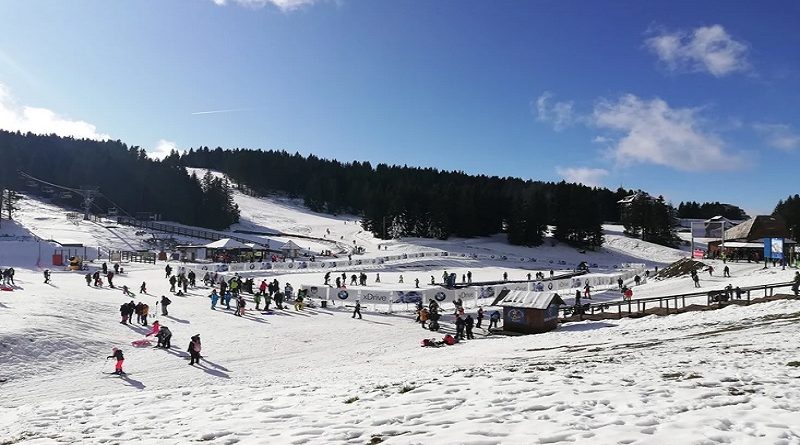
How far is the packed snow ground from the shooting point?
7.24 meters

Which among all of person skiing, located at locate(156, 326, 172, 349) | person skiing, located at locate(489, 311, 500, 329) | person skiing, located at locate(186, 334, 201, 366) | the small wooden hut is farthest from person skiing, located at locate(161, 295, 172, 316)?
the small wooden hut

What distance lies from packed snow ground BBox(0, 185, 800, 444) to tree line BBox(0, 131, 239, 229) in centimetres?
7199

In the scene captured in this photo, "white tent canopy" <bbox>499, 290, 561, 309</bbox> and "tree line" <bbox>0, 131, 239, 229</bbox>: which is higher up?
"tree line" <bbox>0, 131, 239, 229</bbox>

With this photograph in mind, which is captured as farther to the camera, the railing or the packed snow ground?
the railing

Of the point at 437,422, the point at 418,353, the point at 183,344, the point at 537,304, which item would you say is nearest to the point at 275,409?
the point at 437,422

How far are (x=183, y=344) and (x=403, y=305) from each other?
1498cm

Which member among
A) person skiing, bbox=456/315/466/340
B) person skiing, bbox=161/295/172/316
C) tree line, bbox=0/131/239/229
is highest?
tree line, bbox=0/131/239/229

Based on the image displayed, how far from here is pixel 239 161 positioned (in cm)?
16288

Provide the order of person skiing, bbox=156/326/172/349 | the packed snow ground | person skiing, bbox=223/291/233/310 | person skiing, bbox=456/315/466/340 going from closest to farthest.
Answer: the packed snow ground
person skiing, bbox=156/326/172/349
person skiing, bbox=456/315/466/340
person skiing, bbox=223/291/233/310

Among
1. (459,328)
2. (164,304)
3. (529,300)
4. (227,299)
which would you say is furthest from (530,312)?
(164,304)

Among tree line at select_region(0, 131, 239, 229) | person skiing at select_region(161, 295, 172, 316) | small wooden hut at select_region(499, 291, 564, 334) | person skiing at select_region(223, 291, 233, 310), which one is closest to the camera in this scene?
small wooden hut at select_region(499, 291, 564, 334)

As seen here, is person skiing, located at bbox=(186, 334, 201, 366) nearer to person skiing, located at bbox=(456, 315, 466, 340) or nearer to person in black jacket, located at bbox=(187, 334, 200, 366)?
person in black jacket, located at bbox=(187, 334, 200, 366)

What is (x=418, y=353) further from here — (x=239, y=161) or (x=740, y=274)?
(x=239, y=161)

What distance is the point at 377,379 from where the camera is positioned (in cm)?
1367
